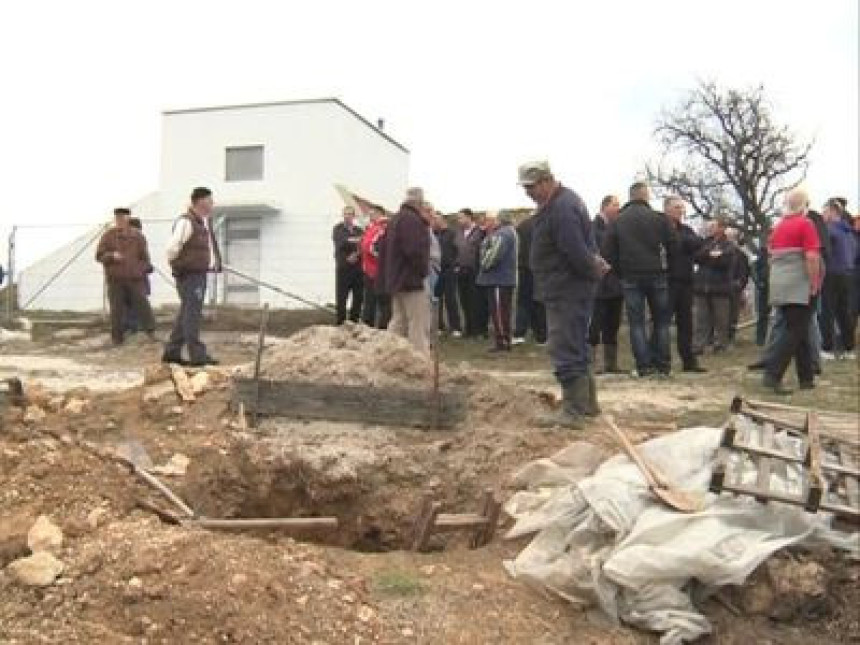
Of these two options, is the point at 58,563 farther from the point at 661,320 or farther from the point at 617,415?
the point at 661,320

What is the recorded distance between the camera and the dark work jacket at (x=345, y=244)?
13.9 meters

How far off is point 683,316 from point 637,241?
134cm

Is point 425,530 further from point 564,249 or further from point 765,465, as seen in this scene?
point 564,249

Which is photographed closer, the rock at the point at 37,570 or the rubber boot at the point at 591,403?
the rock at the point at 37,570

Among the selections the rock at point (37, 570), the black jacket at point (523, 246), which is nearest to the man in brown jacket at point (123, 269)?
the black jacket at point (523, 246)

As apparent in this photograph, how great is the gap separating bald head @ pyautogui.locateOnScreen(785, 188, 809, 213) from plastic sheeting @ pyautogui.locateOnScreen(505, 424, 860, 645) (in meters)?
4.17

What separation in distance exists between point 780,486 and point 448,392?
2.98m

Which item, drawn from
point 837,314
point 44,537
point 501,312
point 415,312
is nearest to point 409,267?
point 415,312

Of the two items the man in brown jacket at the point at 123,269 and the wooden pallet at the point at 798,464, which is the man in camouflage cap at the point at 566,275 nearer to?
the wooden pallet at the point at 798,464

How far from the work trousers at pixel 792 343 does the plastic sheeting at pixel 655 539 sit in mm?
3739

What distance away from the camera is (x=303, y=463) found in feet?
23.1

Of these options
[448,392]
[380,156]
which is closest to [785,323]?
[448,392]

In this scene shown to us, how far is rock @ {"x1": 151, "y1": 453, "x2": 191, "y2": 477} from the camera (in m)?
6.54

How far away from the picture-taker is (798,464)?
5.36 meters
